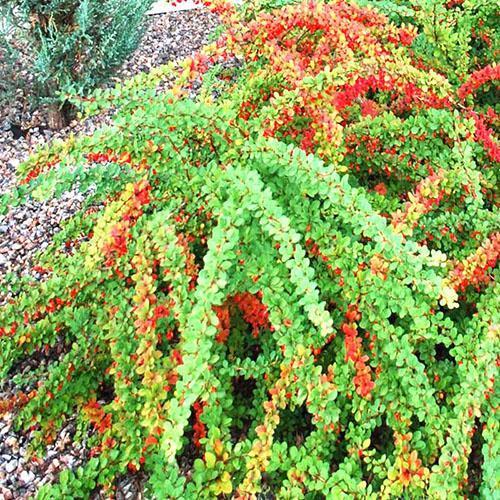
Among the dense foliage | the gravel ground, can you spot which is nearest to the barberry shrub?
the gravel ground

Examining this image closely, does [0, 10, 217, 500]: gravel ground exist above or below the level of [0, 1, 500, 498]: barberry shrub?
below

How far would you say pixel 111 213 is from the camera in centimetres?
163

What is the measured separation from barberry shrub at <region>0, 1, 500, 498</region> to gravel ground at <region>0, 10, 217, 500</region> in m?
0.07

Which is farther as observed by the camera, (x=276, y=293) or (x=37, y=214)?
(x=37, y=214)

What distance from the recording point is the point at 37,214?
2600 mm

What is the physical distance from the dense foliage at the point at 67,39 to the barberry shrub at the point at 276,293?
1.09 metres

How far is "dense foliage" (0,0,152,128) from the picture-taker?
2.82m

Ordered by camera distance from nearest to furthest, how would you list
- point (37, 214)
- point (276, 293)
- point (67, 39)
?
point (276, 293) → point (37, 214) → point (67, 39)

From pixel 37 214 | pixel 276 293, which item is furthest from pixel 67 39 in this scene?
pixel 276 293

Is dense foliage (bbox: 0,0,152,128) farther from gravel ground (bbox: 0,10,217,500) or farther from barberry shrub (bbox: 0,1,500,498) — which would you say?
barberry shrub (bbox: 0,1,500,498)

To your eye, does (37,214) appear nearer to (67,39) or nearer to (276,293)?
(67,39)

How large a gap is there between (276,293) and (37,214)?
1.44 meters

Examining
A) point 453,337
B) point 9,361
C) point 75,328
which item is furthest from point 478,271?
point 9,361

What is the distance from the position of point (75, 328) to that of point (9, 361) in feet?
0.60
